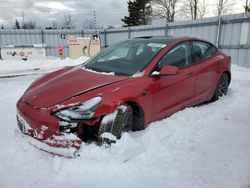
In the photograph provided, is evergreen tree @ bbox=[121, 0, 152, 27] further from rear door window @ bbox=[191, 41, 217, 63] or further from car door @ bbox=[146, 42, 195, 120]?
car door @ bbox=[146, 42, 195, 120]

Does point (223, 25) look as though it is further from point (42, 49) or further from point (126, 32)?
point (42, 49)

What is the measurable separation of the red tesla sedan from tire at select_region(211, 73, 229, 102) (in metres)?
0.18

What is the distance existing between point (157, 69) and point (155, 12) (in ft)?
137

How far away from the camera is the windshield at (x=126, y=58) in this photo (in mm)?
3902

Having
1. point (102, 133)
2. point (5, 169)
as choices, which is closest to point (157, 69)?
point (102, 133)

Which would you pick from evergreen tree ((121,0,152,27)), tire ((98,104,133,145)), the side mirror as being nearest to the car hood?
tire ((98,104,133,145))

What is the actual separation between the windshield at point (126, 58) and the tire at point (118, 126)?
0.64 m

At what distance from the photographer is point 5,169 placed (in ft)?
9.72

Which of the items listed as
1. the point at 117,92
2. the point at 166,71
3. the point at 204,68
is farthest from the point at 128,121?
the point at 204,68

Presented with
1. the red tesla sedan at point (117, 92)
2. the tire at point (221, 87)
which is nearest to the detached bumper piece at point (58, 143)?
the red tesla sedan at point (117, 92)

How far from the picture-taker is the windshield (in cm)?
390

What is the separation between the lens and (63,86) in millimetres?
3436

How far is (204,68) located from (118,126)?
247 cm

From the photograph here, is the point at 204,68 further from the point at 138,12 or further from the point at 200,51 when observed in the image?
the point at 138,12
